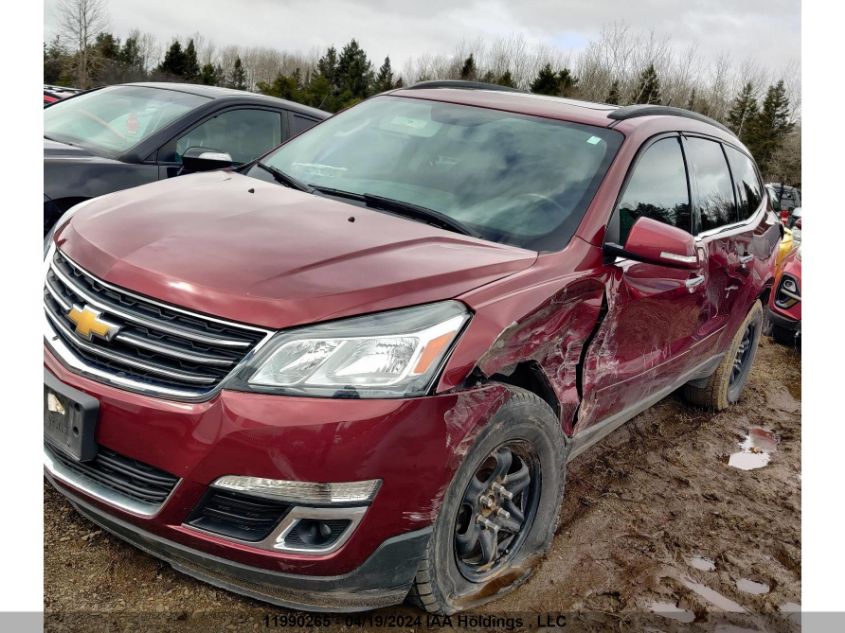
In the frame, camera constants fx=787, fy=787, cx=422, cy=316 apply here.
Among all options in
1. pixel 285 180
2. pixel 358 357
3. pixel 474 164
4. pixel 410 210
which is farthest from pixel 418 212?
pixel 358 357

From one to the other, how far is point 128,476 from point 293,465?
20.9 inches

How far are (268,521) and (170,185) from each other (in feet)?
5.40

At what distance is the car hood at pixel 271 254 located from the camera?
227 cm

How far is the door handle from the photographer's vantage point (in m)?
3.87

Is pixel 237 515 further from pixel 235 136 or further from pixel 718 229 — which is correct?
pixel 235 136

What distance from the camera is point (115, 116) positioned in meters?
5.92

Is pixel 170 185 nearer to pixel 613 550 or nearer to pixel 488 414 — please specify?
pixel 488 414

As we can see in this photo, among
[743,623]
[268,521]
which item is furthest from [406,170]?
[743,623]

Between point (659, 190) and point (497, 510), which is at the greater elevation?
point (659, 190)

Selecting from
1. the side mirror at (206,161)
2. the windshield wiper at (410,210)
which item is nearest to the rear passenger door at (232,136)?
the side mirror at (206,161)

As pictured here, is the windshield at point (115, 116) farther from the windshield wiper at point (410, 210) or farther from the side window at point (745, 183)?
the side window at point (745, 183)

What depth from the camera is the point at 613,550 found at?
11.0 ft

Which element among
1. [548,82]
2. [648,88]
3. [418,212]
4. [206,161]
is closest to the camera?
[418,212]

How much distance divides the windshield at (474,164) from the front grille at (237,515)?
52.6 inches
